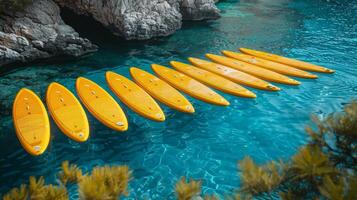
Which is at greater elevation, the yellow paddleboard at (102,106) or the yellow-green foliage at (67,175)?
the yellow-green foliage at (67,175)

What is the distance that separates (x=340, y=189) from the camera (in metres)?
1.89

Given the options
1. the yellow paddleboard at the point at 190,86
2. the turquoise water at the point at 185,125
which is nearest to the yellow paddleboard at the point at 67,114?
the turquoise water at the point at 185,125

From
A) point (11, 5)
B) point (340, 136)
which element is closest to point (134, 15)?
point (11, 5)

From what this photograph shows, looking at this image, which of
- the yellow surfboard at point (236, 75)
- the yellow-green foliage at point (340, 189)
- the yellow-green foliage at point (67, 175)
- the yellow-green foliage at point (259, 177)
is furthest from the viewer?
the yellow surfboard at point (236, 75)

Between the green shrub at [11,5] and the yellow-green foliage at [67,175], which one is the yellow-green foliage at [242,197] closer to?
the yellow-green foliage at [67,175]

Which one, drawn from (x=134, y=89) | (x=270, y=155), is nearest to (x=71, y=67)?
(x=134, y=89)

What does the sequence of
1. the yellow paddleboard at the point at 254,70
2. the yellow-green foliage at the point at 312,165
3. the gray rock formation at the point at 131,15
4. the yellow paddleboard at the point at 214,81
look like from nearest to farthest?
1. the yellow-green foliage at the point at 312,165
2. the yellow paddleboard at the point at 214,81
3. the yellow paddleboard at the point at 254,70
4. the gray rock formation at the point at 131,15

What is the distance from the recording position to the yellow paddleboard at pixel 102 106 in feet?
21.7

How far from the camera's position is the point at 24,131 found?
6.15 metres

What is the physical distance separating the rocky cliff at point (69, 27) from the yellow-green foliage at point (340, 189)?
10733 millimetres

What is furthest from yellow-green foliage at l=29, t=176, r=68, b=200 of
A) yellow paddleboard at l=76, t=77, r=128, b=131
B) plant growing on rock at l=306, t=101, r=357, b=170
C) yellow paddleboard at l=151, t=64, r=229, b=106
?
yellow paddleboard at l=151, t=64, r=229, b=106

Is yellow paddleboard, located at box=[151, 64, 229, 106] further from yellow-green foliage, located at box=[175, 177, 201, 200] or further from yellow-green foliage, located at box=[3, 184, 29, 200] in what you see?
yellow-green foliage, located at box=[3, 184, 29, 200]

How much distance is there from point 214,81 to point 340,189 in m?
7.08

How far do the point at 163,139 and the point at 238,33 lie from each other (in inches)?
388
